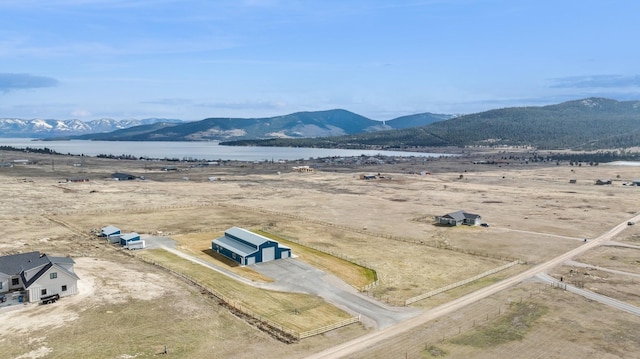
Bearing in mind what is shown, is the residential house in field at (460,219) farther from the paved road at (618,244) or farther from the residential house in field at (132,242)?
the residential house in field at (132,242)

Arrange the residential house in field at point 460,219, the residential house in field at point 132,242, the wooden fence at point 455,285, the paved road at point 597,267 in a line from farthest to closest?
the residential house in field at point 460,219
the residential house in field at point 132,242
the paved road at point 597,267
the wooden fence at point 455,285

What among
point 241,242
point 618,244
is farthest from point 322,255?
point 618,244

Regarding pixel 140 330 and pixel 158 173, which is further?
pixel 158 173

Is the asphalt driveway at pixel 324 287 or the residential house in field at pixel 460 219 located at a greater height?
the residential house in field at pixel 460 219

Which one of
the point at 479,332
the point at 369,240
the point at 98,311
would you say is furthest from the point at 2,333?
the point at 369,240

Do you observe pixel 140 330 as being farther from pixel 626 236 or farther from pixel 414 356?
pixel 626 236

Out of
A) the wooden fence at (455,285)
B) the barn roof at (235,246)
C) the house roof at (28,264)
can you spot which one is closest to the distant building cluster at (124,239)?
the barn roof at (235,246)

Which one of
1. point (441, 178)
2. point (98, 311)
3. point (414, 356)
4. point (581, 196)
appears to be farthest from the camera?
point (441, 178)
